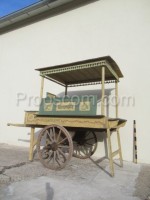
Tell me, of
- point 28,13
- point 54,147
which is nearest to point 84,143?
point 54,147

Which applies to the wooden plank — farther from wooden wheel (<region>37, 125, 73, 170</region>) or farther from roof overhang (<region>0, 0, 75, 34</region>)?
roof overhang (<region>0, 0, 75, 34</region>)

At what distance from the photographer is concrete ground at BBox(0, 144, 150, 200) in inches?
140

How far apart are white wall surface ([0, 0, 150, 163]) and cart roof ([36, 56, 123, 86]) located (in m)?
0.96

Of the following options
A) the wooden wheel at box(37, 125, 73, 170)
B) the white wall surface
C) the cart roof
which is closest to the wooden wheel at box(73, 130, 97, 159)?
the white wall surface

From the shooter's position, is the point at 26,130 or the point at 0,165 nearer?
the point at 0,165

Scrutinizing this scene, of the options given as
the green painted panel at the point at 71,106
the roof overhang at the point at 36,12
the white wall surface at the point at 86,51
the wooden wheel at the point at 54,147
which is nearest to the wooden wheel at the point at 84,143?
the white wall surface at the point at 86,51

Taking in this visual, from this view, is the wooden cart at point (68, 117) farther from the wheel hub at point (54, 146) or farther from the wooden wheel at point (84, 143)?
the wooden wheel at point (84, 143)

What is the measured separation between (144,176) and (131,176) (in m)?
0.32

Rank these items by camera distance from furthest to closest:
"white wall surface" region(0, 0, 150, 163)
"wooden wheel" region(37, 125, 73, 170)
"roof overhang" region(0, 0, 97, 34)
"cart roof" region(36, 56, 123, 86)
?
"roof overhang" region(0, 0, 97, 34) < "white wall surface" region(0, 0, 150, 163) < "cart roof" region(36, 56, 123, 86) < "wooden wheel" region(37, 125, 73, 170)

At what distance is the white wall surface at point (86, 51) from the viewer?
6.82m

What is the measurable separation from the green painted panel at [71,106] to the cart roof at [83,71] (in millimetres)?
821

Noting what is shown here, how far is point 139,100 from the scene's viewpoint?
6793 millimetres

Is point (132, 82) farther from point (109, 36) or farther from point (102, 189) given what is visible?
point (102, 189)

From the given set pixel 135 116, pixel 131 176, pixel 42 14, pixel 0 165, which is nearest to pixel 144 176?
pixel 131 176
